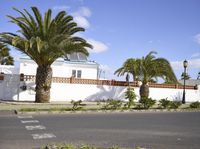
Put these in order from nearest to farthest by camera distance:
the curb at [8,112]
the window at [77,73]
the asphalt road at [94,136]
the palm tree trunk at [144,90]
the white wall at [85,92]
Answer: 1. the asphalt road at [94,136]
2. the curb at [8,112]
3. the white wall at [85,92]
4. the palm tree trunk at [144,90]
5. the window at [77,73]

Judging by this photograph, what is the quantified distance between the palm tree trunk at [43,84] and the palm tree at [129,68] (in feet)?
26.9

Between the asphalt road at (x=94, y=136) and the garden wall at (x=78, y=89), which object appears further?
the garden wall at (x=78, y=89)

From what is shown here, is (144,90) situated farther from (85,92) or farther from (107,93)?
(85,92)

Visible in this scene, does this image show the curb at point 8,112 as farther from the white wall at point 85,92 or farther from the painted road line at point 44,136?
the white wall at point 85,92

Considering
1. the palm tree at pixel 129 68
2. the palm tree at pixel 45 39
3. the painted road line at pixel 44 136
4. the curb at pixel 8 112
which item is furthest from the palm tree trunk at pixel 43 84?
the painted road line at pixel 44 136

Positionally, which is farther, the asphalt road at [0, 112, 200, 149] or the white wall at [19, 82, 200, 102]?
the white wall at [19, 82, 200, 102]

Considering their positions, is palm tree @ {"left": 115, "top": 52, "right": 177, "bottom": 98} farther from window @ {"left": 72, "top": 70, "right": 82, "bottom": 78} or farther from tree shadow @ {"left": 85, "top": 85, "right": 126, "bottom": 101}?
window @ {"left": 72, "top": 70, "right": 82, "bottom": 78}

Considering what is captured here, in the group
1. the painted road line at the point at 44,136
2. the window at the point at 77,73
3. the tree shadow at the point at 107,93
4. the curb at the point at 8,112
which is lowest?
the painted road line at the point at 44,136

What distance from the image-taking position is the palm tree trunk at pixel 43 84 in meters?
24.3

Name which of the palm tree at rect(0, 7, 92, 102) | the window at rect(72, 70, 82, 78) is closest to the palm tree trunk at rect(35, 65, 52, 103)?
the palm tree at rect(0, 7, 92, 102)

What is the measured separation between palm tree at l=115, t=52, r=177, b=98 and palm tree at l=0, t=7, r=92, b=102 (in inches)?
294

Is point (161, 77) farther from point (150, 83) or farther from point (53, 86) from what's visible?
point (53, 86)

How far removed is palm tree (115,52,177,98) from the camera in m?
29.2

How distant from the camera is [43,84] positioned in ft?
79.6
